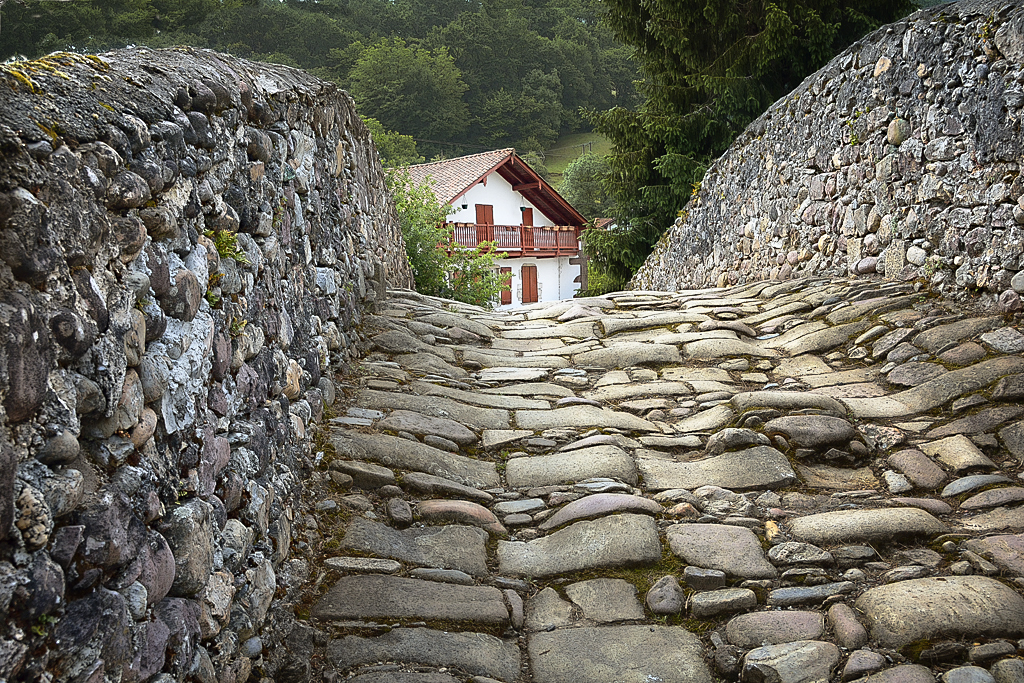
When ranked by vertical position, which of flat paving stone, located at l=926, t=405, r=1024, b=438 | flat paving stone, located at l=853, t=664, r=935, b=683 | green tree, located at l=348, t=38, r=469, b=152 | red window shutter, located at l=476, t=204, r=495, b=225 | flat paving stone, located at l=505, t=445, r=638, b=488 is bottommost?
flat paving stone, located at l=853, t=664, r=935, b=683

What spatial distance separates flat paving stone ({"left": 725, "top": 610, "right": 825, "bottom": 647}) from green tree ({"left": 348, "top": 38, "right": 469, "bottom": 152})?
3514 centimetres

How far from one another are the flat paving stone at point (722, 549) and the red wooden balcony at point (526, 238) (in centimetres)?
1817

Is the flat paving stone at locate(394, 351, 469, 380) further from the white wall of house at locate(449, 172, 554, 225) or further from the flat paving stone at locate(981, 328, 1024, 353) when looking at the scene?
the white wall of house at locate(449, 172, 554, 225)

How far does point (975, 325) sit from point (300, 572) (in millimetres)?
3661

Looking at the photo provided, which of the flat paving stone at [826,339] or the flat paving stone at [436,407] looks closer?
the flat paving stone at [436,407]

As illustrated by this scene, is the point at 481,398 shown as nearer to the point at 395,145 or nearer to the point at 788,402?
the point at 788,402

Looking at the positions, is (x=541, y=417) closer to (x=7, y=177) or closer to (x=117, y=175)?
(x=117, y=175)

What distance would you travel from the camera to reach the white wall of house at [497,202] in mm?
21952

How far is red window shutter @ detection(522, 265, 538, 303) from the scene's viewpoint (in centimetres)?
2395

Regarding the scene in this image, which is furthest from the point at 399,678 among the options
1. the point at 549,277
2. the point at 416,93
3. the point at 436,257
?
the point at 416,93

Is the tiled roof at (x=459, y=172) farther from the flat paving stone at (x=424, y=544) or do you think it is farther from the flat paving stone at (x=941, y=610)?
the flat paving stone at (x=941, y=610)

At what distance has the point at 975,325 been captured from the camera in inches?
156

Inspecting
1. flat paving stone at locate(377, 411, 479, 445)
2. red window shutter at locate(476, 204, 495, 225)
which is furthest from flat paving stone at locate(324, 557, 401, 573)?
red window shutter at locate(476, 204, 495, 225)

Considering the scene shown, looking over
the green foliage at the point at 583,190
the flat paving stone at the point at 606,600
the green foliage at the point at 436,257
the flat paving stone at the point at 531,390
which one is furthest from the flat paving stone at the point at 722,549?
the green foliage at the point at 583,190
